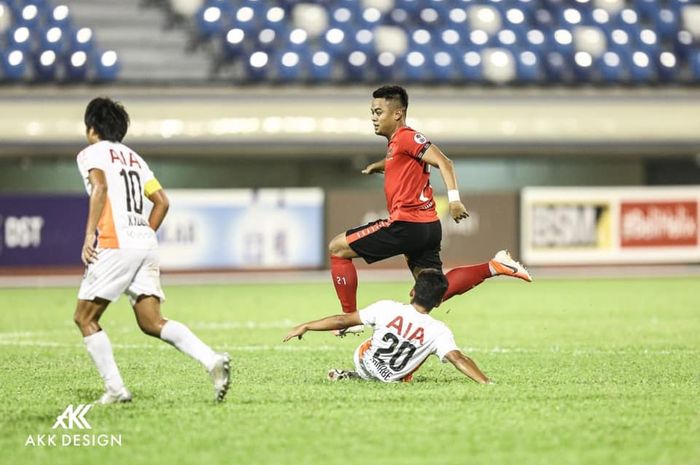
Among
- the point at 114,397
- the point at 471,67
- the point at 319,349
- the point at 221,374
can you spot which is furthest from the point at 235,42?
the point at 221,374

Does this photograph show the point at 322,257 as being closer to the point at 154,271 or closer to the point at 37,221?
the point at 37,221

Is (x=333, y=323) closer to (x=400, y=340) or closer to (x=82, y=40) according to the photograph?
(x=400, y=340)

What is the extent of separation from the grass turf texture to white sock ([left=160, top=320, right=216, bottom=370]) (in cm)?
28

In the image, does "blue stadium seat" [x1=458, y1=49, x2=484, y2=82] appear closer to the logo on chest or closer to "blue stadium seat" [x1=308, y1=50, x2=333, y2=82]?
"blue stadium seat" [x1=308, y1=50, x2=333, y2=82]

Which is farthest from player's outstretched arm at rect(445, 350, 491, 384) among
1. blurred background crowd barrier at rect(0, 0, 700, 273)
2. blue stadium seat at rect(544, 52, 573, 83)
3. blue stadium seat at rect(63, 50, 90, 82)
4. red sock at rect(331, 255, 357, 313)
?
blue stadium seat at rect(544, 52, 573, 83)

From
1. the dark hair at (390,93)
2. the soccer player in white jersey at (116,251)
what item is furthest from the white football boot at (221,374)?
the dark hair at (390,93)

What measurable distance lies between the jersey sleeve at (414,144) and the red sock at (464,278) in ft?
3.17

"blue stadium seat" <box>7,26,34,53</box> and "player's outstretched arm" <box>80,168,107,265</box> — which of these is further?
"blue stadium seat" <box>7,26,34,53</box>

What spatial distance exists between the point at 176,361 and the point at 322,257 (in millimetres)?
12219

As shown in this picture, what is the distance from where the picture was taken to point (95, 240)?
A: 261 inches

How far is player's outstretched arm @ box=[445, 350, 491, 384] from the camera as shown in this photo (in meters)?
7.42

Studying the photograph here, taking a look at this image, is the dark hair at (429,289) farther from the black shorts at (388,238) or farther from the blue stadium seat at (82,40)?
the blue stadium seat at (82,40)

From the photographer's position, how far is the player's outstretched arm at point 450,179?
302 inches

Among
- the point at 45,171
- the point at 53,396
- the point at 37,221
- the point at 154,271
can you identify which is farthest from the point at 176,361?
the point at 45,171
